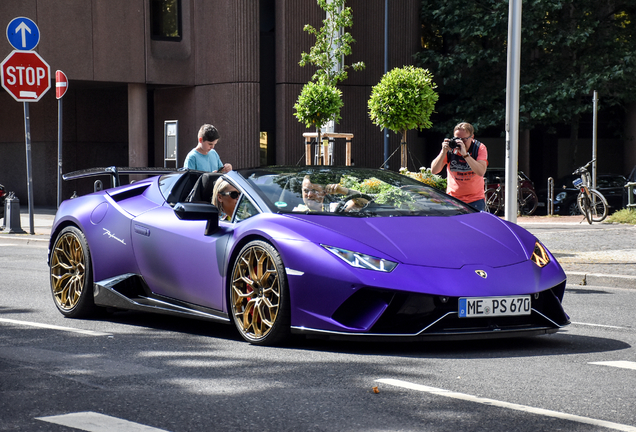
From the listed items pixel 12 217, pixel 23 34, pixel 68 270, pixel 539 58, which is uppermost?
pixel 539 58

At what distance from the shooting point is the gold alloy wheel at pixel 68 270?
25.3ft

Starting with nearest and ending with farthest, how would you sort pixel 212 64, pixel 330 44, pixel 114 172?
pixel 114 172 < pixel 330 44 < pixel 212 64

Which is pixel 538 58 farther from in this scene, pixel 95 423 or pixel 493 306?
pixel 95 423

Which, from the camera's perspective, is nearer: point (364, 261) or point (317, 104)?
point (364, 261)

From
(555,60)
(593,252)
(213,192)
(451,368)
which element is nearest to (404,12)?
(555,60)

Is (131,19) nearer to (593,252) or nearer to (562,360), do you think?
(593,252)

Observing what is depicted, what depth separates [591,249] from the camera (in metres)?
13.2

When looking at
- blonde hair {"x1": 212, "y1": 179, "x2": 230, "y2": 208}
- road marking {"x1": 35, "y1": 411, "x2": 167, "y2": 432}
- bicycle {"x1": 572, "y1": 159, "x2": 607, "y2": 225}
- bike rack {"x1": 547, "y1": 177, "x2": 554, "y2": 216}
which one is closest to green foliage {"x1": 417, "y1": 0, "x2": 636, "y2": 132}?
bike rack {"x1": 547, "y1": 177, "x2": 554, "y2": 216}

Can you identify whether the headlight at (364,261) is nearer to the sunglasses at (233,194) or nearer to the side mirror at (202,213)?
the side mirror at (202,213)

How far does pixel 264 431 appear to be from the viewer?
3.98 metres

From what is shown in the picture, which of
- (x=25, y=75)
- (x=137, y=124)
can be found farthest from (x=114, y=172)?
(x=137, y=124)

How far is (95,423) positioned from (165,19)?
26.5m

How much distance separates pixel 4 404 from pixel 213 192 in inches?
117

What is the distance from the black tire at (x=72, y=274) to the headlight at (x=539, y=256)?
3527mm
